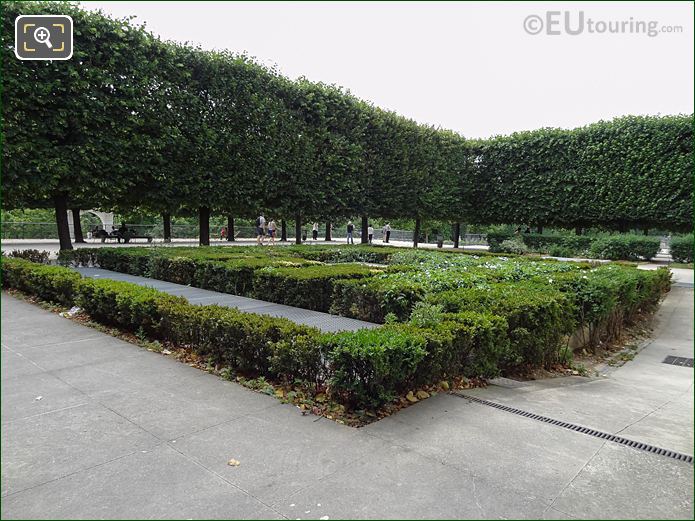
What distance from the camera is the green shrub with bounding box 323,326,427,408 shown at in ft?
12.4

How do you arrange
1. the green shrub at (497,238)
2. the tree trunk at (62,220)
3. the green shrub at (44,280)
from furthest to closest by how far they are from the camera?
the green shrub at (497,238) → the tree trunk at (62,220) → the green shrub at (44,280)

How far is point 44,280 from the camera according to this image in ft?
27.9

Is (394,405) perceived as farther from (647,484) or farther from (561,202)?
(561,202)

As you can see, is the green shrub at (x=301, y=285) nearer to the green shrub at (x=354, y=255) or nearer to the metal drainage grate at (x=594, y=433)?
the metal drainage grate at (x=594, y=433)

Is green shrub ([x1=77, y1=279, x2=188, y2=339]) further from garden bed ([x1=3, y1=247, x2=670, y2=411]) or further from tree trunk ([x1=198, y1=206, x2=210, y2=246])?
tree trunk ([x1=198, y1=206, x2=210, y2=246])

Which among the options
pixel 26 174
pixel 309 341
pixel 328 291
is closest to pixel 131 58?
pixel 26 174

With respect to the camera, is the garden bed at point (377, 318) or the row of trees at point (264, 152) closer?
the garden bed at point (377, 318)

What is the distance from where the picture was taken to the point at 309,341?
13.9 feet

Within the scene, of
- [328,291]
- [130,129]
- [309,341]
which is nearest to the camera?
[309,341]

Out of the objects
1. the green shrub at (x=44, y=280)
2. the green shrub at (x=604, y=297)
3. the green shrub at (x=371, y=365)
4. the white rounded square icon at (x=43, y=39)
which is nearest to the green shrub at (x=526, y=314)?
the green shrub at (x=604, y=297)

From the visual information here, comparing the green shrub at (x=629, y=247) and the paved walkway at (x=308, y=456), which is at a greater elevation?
the green shrub at (x=629, y=247)

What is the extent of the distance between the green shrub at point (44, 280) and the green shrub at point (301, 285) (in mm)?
3291

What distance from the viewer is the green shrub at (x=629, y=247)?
2119 cm

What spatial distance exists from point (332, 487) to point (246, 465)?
0.62 metres
